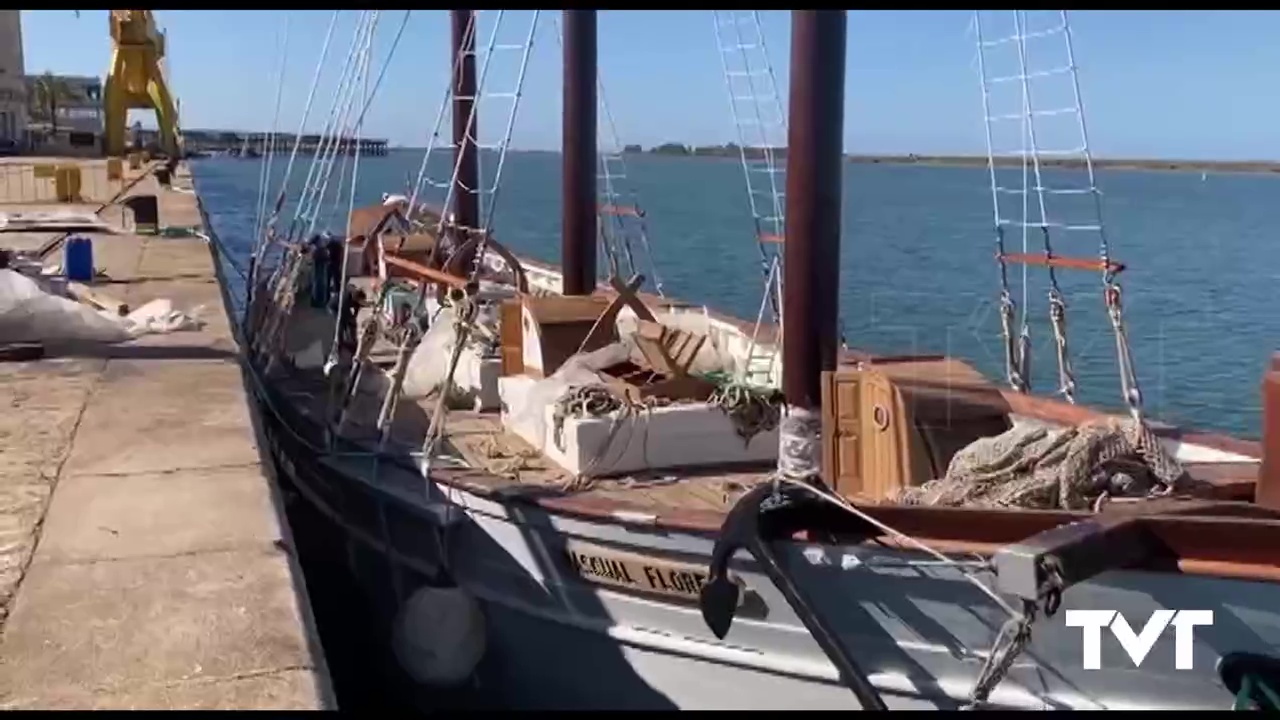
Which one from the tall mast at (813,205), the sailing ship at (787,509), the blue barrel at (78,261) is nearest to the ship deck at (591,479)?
the sailing ship at (787,509)

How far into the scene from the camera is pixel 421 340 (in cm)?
1061

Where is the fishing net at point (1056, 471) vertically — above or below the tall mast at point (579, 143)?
below

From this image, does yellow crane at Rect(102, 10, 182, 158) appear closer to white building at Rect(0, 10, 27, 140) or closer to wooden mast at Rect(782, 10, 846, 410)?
white building at Rect(0, 10, 27, 140)

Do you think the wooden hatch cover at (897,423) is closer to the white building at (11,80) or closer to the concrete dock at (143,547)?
the concrete dock at (143,547)

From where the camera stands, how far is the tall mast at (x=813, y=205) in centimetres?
732

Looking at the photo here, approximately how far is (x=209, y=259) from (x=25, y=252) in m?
2.27

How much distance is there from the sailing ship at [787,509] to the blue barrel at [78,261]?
16.6 feet

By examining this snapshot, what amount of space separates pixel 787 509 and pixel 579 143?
6.26m

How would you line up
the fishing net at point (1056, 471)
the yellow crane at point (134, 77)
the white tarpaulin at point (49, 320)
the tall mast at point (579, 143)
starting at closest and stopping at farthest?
the fishing net at point (1056, 471) → the white tarpaulin at point (49, 320) → the tall mast at point (579, 143) → the yellow crane at point (134, 77)

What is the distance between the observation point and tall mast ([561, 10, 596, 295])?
1166 cm

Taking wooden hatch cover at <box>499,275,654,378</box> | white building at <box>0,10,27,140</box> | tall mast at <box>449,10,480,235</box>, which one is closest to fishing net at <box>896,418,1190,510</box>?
wooden hatch cover at <box>499,275,654,378</box>

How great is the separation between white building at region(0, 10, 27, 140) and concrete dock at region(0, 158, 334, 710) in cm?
5922

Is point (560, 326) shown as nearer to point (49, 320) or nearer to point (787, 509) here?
point (787, 509)
